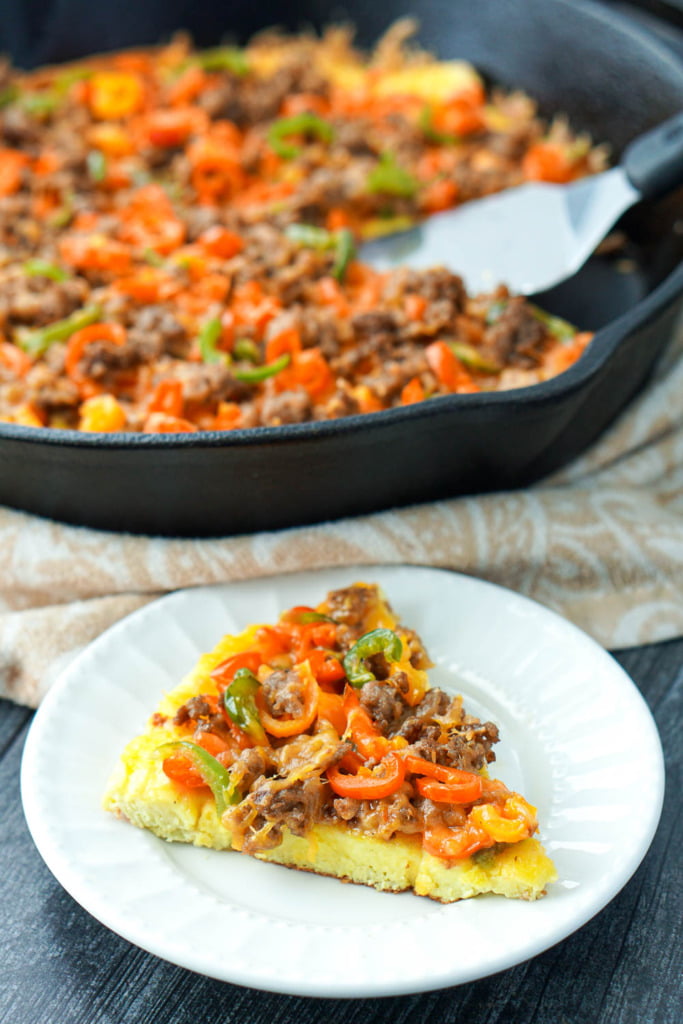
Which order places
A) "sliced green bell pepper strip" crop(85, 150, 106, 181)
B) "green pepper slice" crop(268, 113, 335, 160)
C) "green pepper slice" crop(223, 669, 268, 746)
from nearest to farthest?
1. "green pepper slice" crop(223, 669, 268, 746)
2. "sliced green bell pepper strip" crop(85, 150, 106, 181)
3. "green pepper slice" crop(268, 113, 335, 160)

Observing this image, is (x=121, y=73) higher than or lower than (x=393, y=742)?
lower

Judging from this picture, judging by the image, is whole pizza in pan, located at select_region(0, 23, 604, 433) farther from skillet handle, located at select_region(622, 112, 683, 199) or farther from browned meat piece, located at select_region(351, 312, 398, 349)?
skillet handle, located at select_region(622, 112, 683, 199)

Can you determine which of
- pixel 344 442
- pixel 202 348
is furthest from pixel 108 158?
pixel 344 442

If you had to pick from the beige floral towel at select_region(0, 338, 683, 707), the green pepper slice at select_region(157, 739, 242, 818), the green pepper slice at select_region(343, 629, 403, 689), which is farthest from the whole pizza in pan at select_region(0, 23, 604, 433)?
the green pepper slice at select_region(157, 739, 242, 818)

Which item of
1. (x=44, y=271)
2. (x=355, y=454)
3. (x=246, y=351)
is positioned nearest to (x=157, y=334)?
(x=246, y=351)

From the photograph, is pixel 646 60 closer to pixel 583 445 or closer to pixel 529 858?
pixel 583 445
